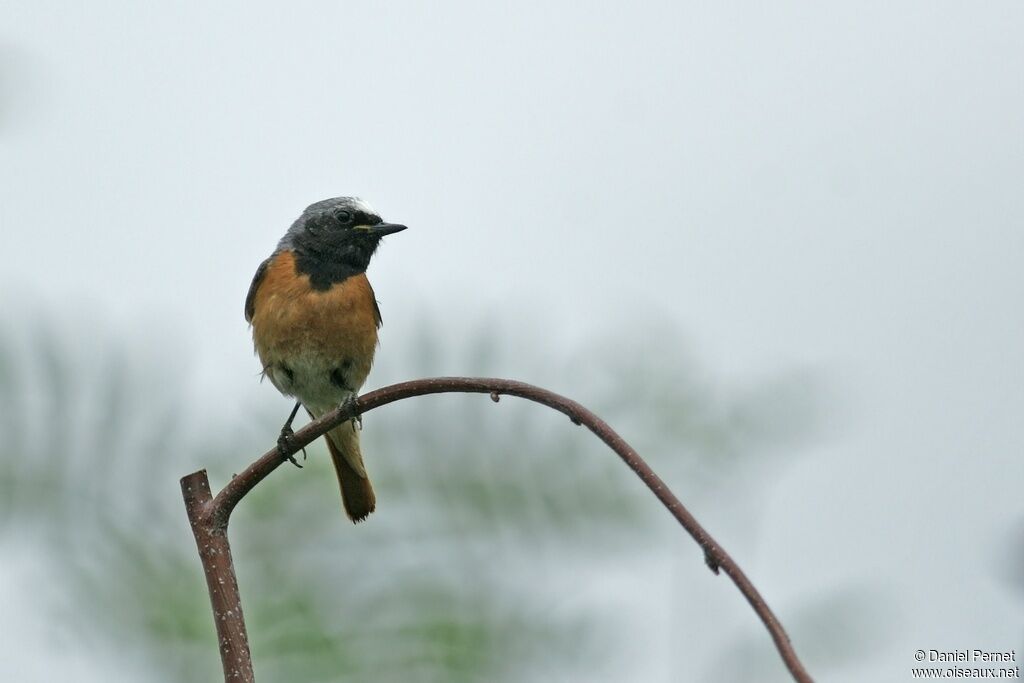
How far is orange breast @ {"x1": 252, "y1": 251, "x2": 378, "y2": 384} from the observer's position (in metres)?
4.24

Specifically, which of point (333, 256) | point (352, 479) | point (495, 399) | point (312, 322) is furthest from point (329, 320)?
point (495, 399)

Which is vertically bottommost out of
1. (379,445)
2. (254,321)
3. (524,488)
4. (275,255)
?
(524,488)

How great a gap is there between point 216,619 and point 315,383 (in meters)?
2.78

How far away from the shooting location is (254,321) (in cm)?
443

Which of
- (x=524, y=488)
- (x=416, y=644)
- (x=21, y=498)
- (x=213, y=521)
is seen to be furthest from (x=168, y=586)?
(x=213, y=521)

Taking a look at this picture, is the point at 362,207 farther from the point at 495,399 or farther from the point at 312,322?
the point at 495,399

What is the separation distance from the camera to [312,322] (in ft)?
13.9

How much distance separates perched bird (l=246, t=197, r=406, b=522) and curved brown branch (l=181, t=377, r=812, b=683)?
7.63ft

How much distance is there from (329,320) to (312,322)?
6cm

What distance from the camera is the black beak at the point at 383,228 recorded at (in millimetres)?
4388

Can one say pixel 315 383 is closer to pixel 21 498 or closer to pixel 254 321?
pixel 254 321

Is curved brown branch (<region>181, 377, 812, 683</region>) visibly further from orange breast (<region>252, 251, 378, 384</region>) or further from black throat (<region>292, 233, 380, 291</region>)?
black throat (<region>292, 233, 380, 291</region>)

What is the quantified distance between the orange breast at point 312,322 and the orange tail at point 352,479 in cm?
25

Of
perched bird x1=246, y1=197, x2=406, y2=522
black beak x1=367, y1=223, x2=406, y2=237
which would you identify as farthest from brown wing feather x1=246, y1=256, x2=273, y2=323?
black beak x1=367, y1=223, x2=406, y2=237
